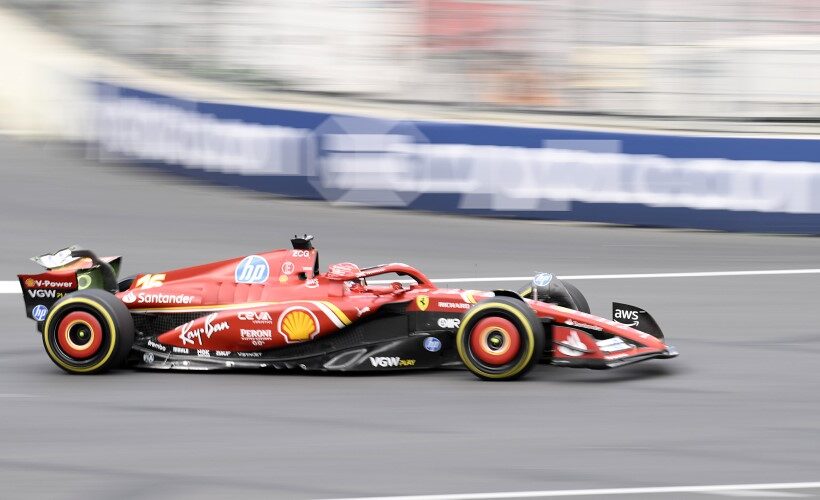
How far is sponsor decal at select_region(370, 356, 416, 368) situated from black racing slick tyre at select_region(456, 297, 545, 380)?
434 mm

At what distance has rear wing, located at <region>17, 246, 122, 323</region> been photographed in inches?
350

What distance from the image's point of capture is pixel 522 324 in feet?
26.4

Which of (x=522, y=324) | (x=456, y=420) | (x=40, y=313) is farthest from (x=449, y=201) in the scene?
(x=456, y=420)

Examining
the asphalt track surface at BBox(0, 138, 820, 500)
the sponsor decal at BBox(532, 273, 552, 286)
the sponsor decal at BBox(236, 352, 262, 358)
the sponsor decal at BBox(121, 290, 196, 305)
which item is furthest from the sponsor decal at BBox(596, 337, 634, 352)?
the sponsor decal at BBox(121, 290, 196, 305)

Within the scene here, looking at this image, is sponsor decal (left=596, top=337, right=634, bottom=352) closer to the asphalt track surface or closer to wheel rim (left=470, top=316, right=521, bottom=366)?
the asphalt track surface

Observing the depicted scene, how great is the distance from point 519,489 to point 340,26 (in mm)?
11167

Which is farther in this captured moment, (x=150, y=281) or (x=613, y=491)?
(x=150, y=281)

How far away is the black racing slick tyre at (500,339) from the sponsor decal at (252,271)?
1.40 meters

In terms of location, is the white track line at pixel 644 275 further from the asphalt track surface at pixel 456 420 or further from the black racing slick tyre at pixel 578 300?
the black racing slick tyre at pixel 578 300

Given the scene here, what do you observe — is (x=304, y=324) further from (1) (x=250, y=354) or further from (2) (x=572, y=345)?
(2) (x=572, y=345)

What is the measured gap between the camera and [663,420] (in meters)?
7.50

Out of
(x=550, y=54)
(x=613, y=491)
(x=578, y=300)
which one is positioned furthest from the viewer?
(x=550, y=54)

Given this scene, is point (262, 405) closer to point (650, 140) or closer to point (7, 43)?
point (650, 140)

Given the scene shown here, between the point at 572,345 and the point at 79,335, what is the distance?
10.2 ft
